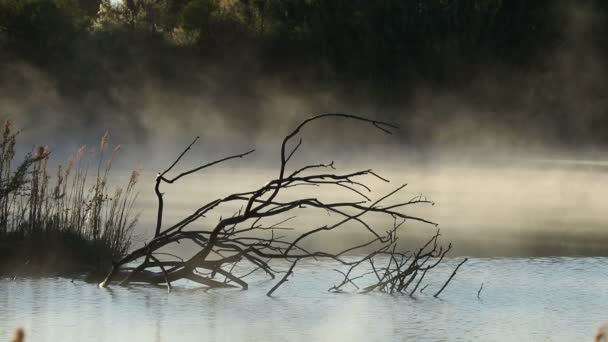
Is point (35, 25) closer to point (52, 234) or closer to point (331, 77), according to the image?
point (331, 77)

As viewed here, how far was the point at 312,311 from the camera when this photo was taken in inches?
290

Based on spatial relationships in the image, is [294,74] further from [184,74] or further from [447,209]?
[447,209]

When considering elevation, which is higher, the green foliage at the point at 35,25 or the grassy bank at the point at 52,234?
the green foliage at the point at 35,25

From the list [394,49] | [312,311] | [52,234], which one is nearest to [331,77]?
[394,49]

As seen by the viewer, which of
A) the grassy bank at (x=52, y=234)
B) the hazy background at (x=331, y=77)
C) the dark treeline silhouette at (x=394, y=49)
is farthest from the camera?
the dark treeline silhouette at (x=394, y=49)

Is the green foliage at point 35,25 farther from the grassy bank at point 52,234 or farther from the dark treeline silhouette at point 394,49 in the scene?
the grassy bank at point 52,234

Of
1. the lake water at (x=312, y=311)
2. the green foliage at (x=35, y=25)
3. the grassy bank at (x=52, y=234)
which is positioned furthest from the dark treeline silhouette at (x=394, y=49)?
the lake water at (x=312, y=311)

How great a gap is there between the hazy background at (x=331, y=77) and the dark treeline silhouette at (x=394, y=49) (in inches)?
1.3

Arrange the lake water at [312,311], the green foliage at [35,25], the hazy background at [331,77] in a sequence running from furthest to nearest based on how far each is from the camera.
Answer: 1. the green foliage at [35,25]
2. the hazy background at [331,77]
3. the lake water at [312,311]

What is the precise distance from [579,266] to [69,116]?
2179 cm

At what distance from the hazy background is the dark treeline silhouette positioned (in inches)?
1.3

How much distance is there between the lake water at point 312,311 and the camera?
6.63m

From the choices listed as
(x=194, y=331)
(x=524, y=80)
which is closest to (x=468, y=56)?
(x=524, y=80)

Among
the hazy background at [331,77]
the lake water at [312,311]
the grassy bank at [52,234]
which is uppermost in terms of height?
the hazy background at [331,77]
